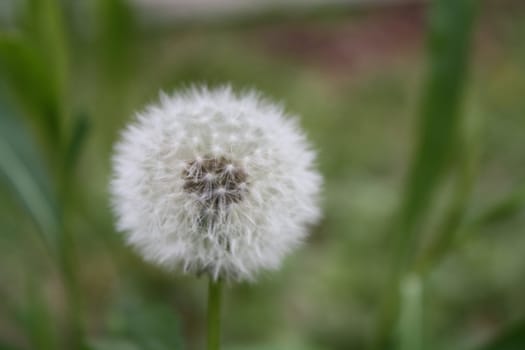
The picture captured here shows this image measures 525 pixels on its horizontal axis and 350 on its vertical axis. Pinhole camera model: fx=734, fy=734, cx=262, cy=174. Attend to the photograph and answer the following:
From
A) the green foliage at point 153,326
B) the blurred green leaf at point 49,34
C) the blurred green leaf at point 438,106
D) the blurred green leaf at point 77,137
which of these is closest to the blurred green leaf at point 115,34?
the blurred green leaf at point 49,34

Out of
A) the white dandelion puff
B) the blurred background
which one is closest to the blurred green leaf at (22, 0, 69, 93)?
the blurred background

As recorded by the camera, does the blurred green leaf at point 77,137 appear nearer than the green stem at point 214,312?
No

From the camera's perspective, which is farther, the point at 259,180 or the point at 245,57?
the point at 245,57

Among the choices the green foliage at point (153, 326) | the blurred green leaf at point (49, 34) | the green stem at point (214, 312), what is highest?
the blurred green leaf at point (49, 34)

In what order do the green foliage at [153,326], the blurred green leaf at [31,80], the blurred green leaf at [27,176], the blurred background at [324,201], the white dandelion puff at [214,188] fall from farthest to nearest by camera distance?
the blurred green leaf at [27,176], the blurred background at [324,201], the blurred green leaf at [31,80], the green foliage at [153,326], the white dandelion puff at [214,188]

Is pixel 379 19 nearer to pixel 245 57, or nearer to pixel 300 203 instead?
pixel 245 57

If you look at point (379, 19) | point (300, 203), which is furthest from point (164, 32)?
point (300, 203)

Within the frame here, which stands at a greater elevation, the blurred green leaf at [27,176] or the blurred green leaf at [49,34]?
the blurred green leaf at [49,34]

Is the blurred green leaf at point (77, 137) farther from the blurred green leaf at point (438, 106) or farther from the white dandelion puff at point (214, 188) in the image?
the blurred green leaf at point (438, 106)
